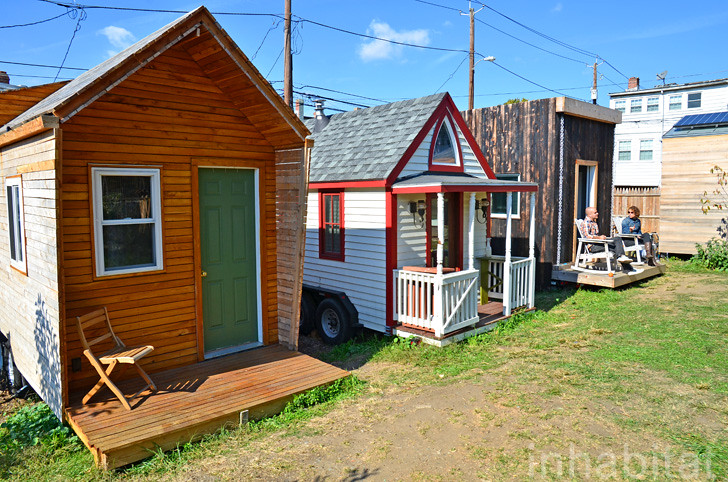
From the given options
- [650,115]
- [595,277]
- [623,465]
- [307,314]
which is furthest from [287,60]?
[650,115]

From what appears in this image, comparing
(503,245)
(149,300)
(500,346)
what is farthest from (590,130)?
(149,300)

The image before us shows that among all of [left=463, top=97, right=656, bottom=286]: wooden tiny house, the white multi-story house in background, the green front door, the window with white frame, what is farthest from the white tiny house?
the window with white frame

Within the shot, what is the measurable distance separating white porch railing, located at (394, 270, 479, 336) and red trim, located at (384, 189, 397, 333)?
0.29ft

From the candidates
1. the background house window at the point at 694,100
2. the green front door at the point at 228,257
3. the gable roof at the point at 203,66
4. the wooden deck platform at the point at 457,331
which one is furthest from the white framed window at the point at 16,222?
the background house window at the point at 694,100

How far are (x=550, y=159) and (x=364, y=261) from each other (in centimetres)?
567

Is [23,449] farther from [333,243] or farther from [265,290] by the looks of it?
[333,243]

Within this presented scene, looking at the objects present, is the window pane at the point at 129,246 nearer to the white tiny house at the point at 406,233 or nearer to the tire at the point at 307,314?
the white tiny house at the point at 406,233

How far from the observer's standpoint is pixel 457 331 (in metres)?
7.93

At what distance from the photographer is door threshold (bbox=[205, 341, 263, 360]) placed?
6427 millimetres

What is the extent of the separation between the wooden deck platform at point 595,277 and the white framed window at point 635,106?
21303 mm

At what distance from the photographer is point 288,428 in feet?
16.8

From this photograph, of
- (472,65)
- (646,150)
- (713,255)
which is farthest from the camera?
(646,150)

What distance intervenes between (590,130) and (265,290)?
9645 mm

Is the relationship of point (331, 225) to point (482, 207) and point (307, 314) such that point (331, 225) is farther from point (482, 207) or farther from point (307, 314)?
point (482, 207)
